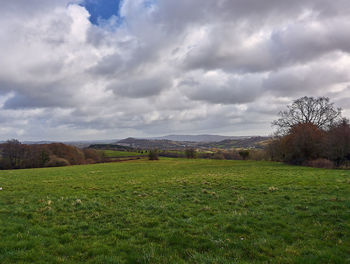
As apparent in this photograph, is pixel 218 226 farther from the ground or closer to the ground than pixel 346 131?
closer to the ground

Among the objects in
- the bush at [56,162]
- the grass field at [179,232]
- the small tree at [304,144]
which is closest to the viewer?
the grass field at [179,232]

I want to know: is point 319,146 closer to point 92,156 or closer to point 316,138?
point 316,138

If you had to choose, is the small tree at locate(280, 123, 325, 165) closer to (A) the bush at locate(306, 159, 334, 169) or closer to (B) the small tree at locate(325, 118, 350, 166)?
(B) the small tree at locate(325, 118, 350, 166)

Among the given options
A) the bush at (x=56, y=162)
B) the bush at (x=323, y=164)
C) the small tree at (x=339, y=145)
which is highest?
the small tree at (x=339, y=145)

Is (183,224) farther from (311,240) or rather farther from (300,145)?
(300,145)

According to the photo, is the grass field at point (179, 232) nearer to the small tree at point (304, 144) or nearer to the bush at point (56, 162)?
the small tree at point (304, 144)

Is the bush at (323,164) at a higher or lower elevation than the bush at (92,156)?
higher

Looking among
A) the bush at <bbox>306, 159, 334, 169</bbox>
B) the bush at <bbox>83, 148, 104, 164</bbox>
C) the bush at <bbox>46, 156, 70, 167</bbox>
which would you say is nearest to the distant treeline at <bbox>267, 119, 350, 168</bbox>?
the bush at <bbox>306, 159, 334, 169</bbox>

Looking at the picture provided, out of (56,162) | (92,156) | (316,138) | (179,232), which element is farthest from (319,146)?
(92,156)

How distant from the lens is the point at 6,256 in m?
5.90

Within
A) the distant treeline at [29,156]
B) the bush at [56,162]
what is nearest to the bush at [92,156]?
the distant treeline at [29,156]

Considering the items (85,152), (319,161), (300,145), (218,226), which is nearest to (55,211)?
(218,226)

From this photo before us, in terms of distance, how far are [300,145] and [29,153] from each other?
8082 centimetres

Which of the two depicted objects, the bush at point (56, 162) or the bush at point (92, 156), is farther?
the bush at point (92, 156)
